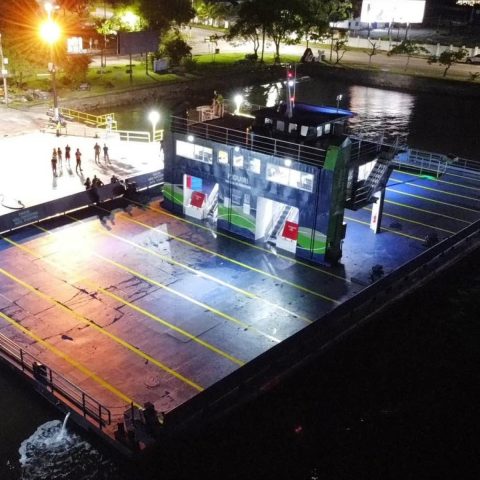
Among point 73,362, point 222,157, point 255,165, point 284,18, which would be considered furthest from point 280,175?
point 284,18

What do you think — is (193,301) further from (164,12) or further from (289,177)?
(164,12)

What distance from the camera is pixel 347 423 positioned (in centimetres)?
2302

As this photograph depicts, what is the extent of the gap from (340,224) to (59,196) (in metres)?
18.5

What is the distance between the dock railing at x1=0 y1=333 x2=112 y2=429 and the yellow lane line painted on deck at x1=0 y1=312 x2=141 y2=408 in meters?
0.95

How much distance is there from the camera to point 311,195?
3112 centimetres

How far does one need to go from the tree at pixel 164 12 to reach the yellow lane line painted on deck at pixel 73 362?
71.9 m

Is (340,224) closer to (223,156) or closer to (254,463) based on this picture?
(223,156)

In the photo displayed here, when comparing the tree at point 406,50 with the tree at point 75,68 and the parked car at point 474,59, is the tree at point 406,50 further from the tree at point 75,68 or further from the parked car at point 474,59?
the tree at point 75,68

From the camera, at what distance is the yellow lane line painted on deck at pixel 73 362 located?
72.1 feet

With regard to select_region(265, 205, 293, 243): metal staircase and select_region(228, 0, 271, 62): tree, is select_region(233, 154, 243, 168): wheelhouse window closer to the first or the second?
select_region(265, 205, 293, 243): metal staircase

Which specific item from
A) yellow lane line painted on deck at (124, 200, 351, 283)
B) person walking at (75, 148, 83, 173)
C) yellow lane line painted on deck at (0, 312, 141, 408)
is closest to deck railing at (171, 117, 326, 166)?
yellow lane line painted on deck at (124, 200, 351, 283)

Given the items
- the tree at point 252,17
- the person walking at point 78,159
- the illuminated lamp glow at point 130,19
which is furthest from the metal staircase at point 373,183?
the illuminated lamp glow at point 130,19

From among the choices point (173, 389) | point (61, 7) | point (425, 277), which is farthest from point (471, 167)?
point (61, 7)

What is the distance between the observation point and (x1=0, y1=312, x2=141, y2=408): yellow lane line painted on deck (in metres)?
22.0
